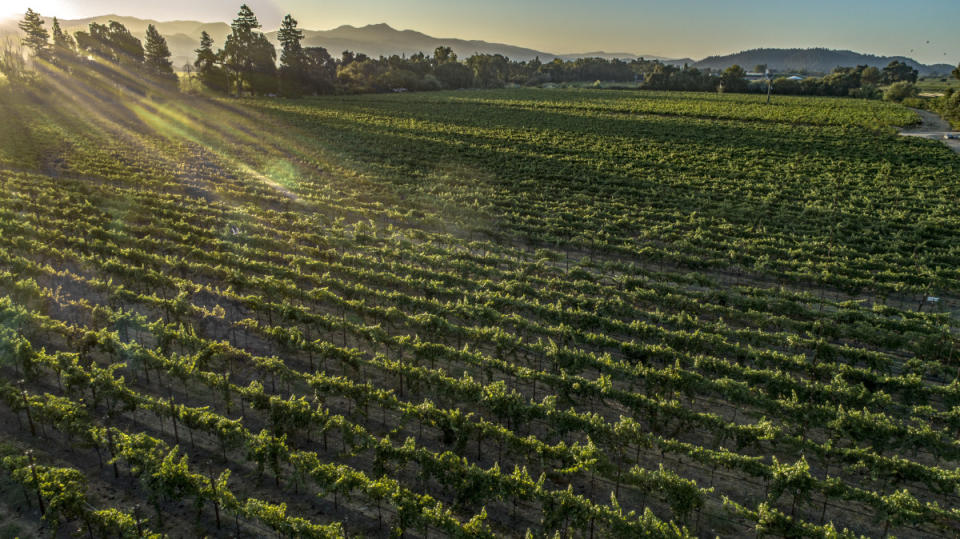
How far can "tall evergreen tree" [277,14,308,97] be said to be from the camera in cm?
11169

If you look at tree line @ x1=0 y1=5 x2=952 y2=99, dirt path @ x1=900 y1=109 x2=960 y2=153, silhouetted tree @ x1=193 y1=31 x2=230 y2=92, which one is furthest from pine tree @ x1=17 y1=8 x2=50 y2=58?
dirt path @ x1=900 y1=109 x2=960 y2=153

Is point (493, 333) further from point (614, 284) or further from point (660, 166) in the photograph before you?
point (660, 166)

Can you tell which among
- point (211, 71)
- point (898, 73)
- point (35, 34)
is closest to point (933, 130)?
point (211, 71)

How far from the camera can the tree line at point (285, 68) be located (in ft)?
348

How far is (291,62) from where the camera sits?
371ft

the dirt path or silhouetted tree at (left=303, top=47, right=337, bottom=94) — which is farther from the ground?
silhouetted tree at (left=303, top=47, right=337, bottom=94)

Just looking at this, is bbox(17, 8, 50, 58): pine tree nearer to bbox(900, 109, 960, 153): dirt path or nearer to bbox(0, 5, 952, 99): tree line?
bbox(0, 5, 952, 99): tree line

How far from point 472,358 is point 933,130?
312 ft

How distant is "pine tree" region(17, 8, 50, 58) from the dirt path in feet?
517

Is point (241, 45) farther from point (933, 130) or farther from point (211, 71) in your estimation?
point (933, 130)

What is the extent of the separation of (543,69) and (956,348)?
18841 centimetres

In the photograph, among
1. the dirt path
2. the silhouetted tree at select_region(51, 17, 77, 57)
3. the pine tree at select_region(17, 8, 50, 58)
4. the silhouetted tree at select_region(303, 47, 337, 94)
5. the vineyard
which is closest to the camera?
the vineyard

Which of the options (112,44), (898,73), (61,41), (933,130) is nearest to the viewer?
(933,130)

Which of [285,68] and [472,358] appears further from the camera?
[285,68]
